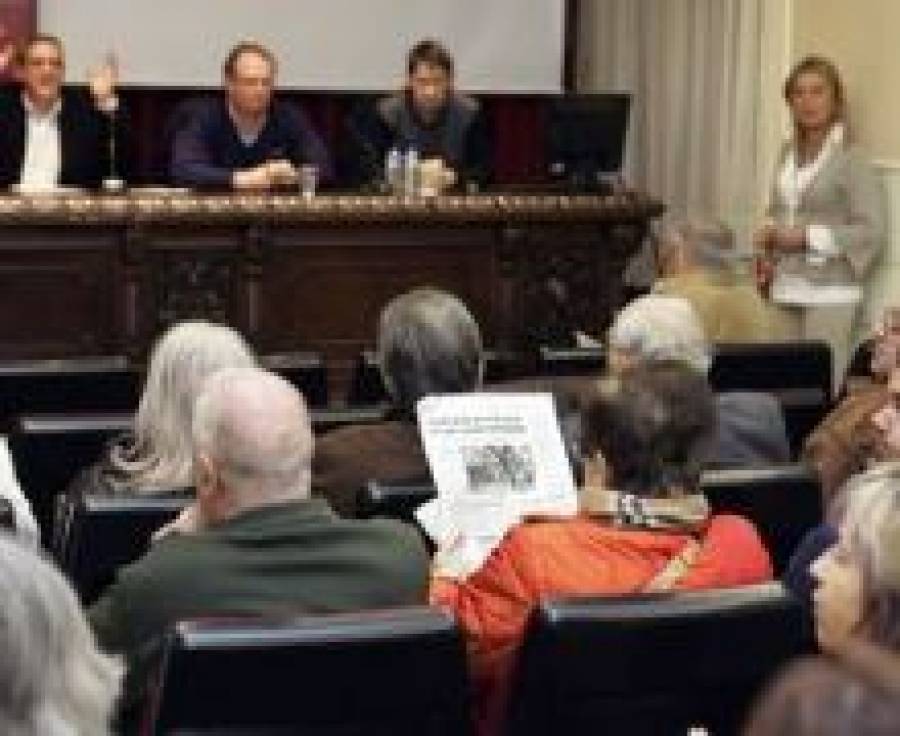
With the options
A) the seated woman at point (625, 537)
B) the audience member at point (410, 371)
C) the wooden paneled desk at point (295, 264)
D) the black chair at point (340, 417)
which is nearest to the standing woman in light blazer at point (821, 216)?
the wooden paneled desk at point (295, 264)

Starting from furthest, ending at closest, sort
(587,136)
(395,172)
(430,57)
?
1. (430,57)
2. (587,136)
3. (395,172)

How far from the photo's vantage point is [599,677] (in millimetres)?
2381

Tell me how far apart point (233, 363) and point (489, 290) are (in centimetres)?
396

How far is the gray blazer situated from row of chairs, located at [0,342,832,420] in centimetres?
196

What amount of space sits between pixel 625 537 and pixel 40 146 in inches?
202

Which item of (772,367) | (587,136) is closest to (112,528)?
(772,367)

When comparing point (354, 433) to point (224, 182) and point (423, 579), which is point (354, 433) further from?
point (224, 182)

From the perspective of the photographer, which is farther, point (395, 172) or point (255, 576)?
point (395, 172)

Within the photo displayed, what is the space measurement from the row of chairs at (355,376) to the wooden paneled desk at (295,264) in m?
1.80

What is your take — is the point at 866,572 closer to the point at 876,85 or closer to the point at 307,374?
the point at 307,374

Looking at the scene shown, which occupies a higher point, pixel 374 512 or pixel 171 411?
pixel 171 411

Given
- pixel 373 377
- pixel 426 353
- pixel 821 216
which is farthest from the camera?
pixel 821 216

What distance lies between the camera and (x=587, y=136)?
7.45 meters

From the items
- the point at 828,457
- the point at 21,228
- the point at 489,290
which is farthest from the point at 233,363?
the point at 489,290
